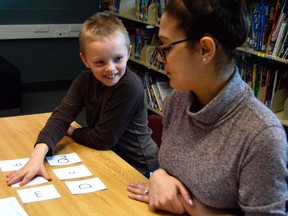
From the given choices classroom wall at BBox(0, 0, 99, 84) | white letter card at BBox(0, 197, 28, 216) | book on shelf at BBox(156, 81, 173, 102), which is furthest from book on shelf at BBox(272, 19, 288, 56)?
classroom wall at BBox(0, 0, 99, 84)

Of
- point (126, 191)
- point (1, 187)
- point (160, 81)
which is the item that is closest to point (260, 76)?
point (160, 81)

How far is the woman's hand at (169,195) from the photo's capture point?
1255 millimetres

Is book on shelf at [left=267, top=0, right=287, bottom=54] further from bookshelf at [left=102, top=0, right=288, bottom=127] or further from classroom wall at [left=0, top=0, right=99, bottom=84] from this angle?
classroom wall at [left=0, top=0, right=99, bottom=84]

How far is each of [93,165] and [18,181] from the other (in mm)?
288

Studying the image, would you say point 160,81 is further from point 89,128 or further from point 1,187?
point 1,187

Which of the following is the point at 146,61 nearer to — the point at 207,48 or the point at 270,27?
the point at 270,27

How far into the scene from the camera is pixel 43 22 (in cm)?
488

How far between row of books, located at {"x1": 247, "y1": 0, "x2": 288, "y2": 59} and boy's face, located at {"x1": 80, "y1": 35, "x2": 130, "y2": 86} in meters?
1.35

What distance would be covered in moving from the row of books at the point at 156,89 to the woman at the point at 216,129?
2.68 meters

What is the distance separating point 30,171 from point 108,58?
→ 1.80ft

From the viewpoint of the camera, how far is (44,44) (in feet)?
16.3

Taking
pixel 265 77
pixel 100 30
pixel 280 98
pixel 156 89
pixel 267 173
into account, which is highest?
pixel 100 30

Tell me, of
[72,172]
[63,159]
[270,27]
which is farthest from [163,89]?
[72,172]

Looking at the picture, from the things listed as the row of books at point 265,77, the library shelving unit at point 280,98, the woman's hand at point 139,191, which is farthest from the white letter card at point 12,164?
the row of books at point 265,77
